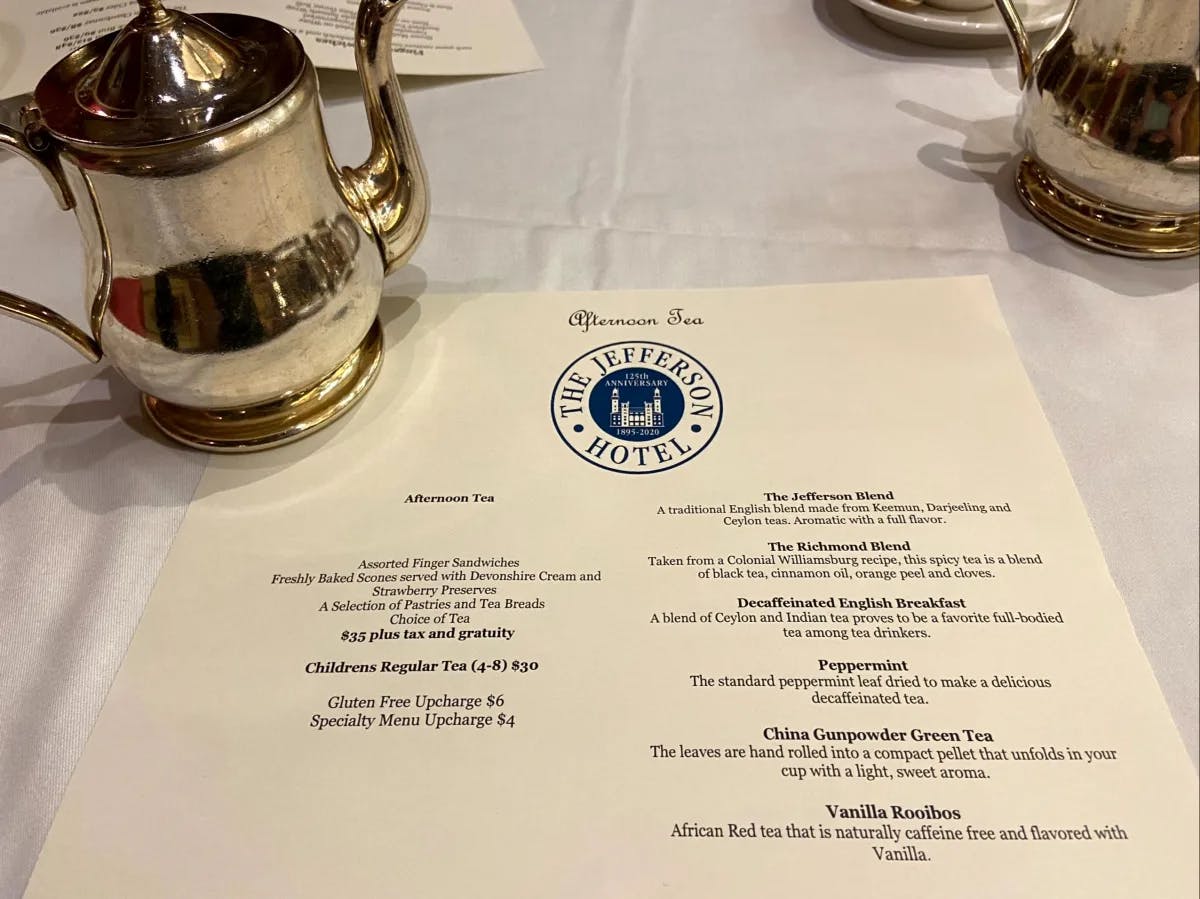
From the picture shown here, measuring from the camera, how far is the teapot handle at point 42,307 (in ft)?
0.94

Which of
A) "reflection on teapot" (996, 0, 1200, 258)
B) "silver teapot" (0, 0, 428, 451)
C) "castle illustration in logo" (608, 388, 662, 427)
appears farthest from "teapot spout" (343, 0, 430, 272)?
"reflection on teapot" (996, 0, 1200, 258)

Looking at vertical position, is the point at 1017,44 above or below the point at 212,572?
above

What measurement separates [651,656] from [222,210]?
218 mm

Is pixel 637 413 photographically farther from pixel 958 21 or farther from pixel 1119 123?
pixel 958 21

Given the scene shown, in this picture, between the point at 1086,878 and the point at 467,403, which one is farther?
the point at 467,403

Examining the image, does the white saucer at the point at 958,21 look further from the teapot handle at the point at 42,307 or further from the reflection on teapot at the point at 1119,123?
the teapot handle at the point at 42,307

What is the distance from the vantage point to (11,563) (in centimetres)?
35

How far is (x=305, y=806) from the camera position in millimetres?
274

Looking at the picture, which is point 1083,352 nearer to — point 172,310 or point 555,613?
point 555,613

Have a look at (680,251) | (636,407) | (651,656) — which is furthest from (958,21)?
(651,656)

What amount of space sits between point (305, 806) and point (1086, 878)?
9.4 inches

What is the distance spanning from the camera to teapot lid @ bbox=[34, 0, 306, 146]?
11.1 inches

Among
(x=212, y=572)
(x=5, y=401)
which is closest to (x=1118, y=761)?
(x=212, y=572)

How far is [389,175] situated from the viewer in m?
0.38
